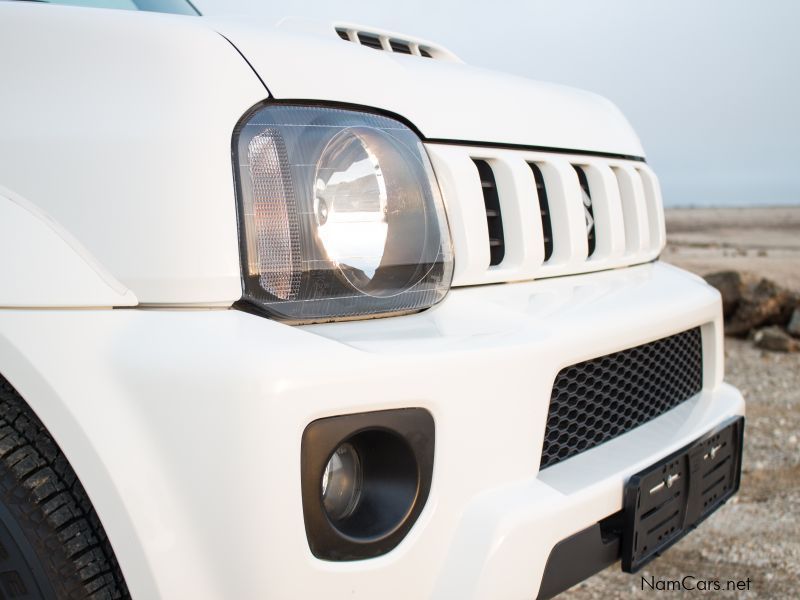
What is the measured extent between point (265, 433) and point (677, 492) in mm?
965

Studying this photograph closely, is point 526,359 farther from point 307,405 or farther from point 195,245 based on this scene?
point 195,245

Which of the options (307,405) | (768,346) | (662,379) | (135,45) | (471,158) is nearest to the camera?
(307,405)

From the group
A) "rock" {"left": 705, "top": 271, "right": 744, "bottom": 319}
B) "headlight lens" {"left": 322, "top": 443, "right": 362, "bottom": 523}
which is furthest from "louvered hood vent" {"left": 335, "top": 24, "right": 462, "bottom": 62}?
"rock" {"left": 705, "top": 271, "right": 744, "bottom": 319}

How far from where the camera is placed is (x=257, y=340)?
1.06 meters

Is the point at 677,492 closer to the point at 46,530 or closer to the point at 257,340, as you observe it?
the point at 257,340

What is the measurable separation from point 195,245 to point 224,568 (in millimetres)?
449

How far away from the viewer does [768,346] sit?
571 centimetres

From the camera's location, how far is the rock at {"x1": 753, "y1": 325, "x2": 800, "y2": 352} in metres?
5.62

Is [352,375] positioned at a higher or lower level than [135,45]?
lower

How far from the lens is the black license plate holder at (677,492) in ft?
4.71

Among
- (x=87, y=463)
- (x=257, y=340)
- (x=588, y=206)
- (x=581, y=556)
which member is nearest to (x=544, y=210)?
(x=588, y=206)

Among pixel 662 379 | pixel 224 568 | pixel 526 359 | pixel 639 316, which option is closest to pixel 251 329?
pixel 224 568

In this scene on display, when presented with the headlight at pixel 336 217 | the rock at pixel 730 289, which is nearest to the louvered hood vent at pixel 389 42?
the headlight at pixel 336 217

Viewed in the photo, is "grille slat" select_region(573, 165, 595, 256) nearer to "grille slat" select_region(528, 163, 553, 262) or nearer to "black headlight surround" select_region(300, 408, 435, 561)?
Answer: "grille slat" select_region(528, 163, 553, 262)
